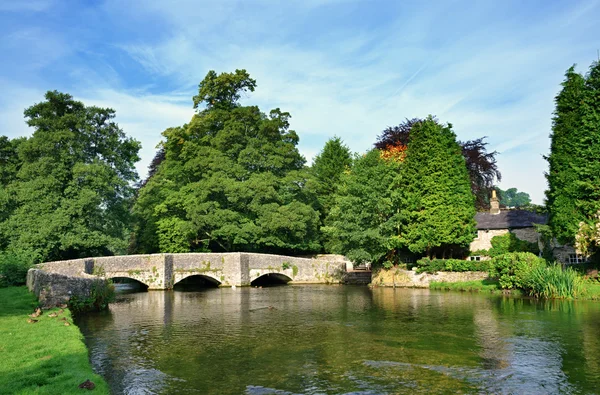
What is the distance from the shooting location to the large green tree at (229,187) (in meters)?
41.1

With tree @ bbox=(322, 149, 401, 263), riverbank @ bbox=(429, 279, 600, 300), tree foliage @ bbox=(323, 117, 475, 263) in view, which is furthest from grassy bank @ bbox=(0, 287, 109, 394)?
riverbank @ bbox=(429, 279, 600, 300)

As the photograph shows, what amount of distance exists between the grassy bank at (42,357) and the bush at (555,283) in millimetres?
23259

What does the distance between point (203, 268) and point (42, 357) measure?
25408 mm

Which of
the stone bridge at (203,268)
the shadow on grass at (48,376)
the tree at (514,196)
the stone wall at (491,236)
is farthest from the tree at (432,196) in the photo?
the tree at (514,196)

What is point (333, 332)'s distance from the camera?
18000mm

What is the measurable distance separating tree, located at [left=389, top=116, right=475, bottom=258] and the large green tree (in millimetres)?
9648

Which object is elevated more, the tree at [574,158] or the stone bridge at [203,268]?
the tree at [574,158]

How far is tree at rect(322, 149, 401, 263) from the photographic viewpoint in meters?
35.2

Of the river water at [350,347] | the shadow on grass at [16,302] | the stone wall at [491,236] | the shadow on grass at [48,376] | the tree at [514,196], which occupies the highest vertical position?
the tree at [514,196]

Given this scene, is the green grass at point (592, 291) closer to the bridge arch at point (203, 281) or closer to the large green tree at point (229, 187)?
the large green tree at point (229, 187)

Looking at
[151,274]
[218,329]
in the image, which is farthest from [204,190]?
[218,329]

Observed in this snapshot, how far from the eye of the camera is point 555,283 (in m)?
25.8

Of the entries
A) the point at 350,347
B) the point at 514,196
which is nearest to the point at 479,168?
the point at 350,347

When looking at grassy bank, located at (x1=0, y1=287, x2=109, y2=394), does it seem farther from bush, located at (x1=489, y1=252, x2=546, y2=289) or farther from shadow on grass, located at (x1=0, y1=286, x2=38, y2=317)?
bush, located at (x1=489, y1=252, x2=546, y2=289)
